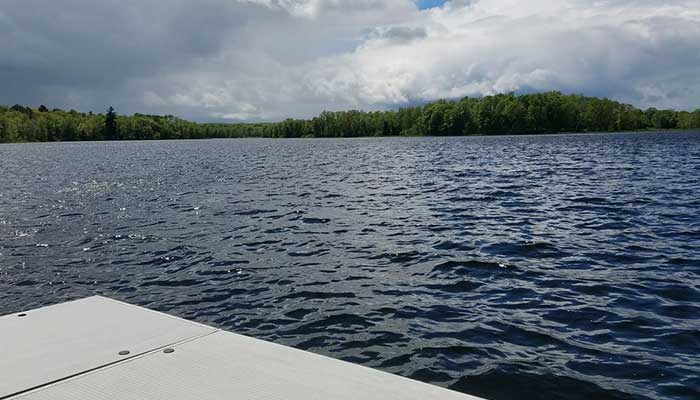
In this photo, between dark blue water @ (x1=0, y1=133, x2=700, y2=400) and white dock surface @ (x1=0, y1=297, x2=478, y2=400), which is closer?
white dock surface @ (x1=0, y1=297, x2=478, y2=400)

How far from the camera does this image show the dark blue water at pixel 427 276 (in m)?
8.70

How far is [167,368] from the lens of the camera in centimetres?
506

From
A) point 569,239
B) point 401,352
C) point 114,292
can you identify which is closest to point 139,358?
point 401,352

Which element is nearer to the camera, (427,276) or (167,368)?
(167,368)

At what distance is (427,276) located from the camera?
44.2ft

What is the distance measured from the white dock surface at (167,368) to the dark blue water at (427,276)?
351cm

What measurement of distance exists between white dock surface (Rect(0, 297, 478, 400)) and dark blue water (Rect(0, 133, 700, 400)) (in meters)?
3.51

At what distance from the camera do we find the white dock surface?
4504mm

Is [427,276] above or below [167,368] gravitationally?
below

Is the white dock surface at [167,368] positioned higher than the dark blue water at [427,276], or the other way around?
the white dock surface at [167,368]

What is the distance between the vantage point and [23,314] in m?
7.27

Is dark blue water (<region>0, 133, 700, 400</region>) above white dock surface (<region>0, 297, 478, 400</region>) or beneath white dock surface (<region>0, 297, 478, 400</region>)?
beneath

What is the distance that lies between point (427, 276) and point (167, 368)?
927cm

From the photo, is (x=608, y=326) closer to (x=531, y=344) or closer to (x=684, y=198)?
(x=531, y=344)
